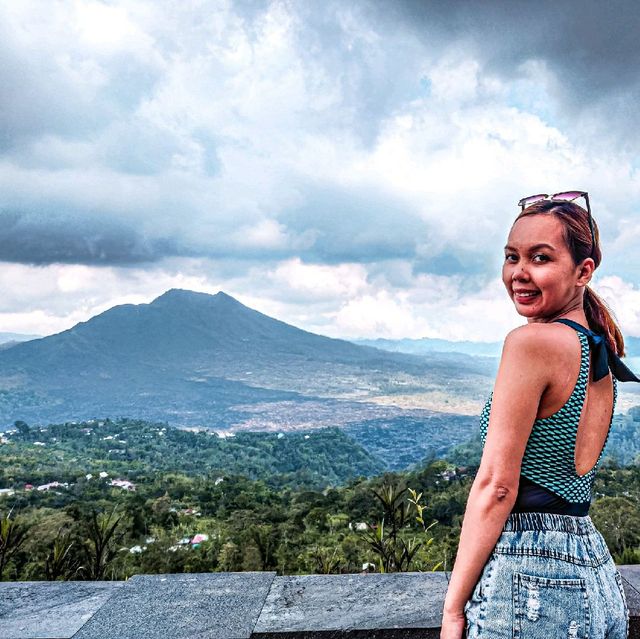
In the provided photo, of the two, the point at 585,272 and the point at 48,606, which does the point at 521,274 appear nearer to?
the point at 585,272

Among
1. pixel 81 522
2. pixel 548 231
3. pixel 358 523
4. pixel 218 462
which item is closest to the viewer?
pixel 548 231

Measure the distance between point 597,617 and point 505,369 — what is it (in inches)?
20.3

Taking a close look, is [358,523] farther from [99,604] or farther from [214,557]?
[99,604]

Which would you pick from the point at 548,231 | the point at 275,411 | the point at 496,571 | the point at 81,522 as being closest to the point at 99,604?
the point at 81,522

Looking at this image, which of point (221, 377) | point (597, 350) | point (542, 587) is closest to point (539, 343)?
point (597, 350)

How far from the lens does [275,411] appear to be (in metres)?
119

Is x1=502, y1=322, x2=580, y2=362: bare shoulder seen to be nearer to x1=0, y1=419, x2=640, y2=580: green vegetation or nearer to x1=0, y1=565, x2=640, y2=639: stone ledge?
x1=0, y1=565, x2=640, y2=639: stone ledge

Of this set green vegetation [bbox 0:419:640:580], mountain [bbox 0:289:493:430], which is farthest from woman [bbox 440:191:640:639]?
mountain [bbox 0:289:493:430]

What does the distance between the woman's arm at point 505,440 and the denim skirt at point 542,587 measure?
0.03 meters

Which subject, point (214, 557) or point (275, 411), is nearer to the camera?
point (214, 557)

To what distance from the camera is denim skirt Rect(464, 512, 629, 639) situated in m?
1.19

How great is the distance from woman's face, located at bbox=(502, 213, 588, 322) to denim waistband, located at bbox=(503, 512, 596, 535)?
43cm

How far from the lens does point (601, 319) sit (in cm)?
144

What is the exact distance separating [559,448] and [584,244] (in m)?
0.45
